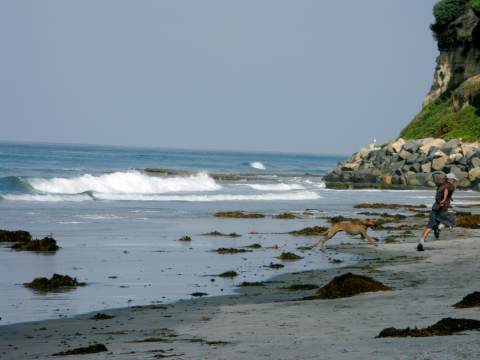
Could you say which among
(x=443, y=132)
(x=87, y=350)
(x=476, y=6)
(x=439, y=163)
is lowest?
(x=87, y=350)

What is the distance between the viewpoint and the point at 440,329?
30.0 ft

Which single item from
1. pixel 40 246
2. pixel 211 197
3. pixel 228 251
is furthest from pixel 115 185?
pixel 228 251

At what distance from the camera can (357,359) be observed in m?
7.91

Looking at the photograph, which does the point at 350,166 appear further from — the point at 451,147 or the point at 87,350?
the point at 87,350

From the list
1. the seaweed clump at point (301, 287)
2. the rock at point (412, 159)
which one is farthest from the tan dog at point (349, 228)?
the rock at point (412, 159)

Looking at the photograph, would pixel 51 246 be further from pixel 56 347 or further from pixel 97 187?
pixel 97 187

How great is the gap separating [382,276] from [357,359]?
766 cm

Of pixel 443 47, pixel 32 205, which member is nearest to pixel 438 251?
pixel 32 205

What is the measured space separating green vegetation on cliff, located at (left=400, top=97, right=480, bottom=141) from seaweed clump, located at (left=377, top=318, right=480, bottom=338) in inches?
2191

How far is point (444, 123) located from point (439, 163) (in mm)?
11428

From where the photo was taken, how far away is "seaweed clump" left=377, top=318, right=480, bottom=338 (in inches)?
356

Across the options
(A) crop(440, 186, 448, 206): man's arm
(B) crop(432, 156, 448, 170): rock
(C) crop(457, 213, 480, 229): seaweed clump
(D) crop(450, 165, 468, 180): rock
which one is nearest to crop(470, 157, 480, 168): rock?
(D) crop(450, 165, 468, 180): rock

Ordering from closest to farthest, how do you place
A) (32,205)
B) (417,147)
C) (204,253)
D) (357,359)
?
(357,359) < (204,253) < (32,205) < (417,147)

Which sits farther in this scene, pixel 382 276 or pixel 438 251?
pixel 438 251
